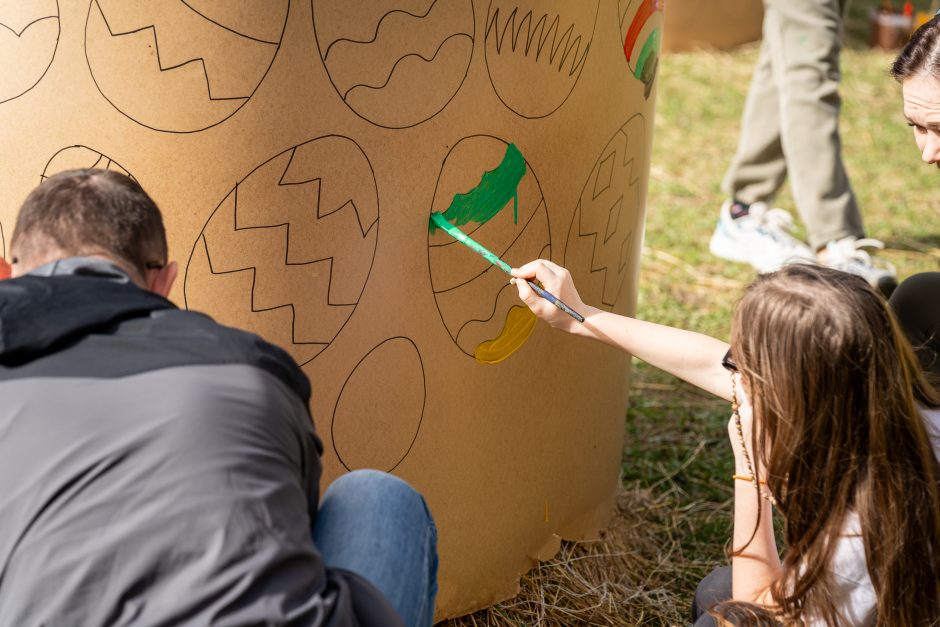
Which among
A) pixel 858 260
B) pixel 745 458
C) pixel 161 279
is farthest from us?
pixel 858 260

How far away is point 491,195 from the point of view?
1800 millimetres

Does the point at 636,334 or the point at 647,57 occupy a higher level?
the point at 647,57

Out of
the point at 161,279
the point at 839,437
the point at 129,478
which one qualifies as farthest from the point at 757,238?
the point at 129,478

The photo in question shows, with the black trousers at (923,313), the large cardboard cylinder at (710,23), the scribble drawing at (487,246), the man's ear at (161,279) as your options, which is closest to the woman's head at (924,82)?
the black trousers at (923,313)

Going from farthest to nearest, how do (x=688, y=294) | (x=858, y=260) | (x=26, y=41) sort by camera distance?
(x=688, y=294) → (x=858, y=260) → (x=26, y=41)

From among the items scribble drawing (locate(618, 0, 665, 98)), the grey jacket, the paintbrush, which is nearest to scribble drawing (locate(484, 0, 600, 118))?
scribble drawing (locate(618, 0, 665, 98))

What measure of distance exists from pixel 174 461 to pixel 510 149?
0.92m

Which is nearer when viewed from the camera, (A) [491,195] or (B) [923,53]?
(A) [491,195]

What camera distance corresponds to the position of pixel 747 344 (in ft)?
4.74

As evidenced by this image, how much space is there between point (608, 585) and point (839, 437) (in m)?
0.95

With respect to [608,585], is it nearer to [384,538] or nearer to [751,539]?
[751,539]

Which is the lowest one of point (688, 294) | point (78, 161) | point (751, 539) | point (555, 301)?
point (688, 294)

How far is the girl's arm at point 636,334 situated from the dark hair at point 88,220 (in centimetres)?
68

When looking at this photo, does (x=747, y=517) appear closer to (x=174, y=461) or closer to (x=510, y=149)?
(x=510, y=149)
